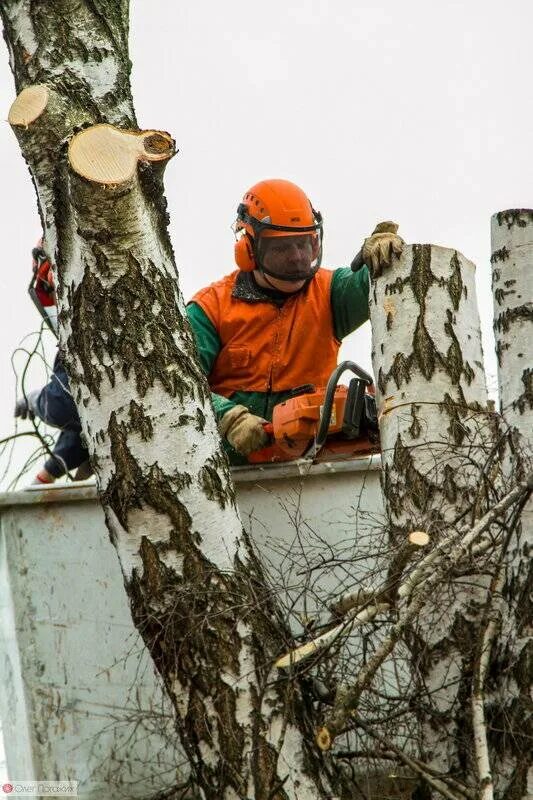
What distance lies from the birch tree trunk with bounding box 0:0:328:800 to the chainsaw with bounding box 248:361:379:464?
1179 millimetres

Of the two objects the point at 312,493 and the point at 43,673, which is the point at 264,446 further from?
the point at 43,673

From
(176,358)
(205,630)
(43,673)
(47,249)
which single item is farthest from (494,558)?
(43,673)

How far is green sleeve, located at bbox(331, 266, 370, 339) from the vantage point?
5.70 metres

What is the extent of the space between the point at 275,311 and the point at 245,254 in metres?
0.29

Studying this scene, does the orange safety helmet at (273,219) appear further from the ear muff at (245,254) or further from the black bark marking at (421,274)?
the black bark marking at (421,274)

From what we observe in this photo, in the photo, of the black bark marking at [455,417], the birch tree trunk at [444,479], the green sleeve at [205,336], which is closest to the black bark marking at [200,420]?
the birch tree trunk at [444,479]

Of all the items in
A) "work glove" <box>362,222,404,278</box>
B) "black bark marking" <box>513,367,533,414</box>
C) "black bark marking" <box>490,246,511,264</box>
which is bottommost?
"black bark marking" <box>513,367,533,414</box>

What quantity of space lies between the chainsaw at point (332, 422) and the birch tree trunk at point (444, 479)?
684 mm

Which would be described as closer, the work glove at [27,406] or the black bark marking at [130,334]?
the black bark marking at [130,334]

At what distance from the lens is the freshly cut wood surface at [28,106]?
3820 mm

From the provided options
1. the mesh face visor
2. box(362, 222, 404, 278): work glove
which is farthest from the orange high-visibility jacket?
box(362, 222, 404, 278): work glove

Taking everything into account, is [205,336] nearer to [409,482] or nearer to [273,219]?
[273,219]

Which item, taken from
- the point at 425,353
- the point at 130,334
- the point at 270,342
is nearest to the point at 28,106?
the point at 130,334

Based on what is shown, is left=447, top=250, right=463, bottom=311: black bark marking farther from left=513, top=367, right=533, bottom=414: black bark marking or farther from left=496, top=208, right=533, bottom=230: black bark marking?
left=513, top=367, right=533, bottom=414: black bark marking
